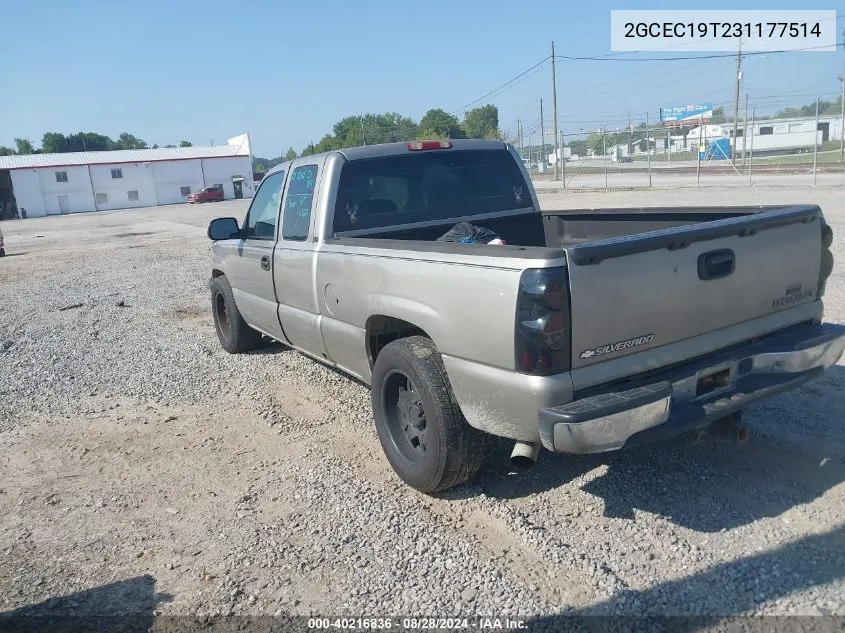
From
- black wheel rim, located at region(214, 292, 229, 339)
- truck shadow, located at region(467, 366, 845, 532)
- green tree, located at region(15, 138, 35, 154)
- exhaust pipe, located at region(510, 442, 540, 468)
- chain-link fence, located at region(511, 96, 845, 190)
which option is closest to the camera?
exhaust pipe, located at region(510, 442, 540, 468)

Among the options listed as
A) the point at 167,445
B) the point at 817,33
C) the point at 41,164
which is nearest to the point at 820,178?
the point at 817,33

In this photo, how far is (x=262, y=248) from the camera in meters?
5.80

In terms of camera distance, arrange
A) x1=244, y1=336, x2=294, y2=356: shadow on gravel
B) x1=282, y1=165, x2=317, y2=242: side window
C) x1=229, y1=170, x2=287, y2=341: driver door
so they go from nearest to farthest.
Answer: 1. x1=282, y1=165, x2=317, y2=242: side window
2. x1=229, y1=170, x2=287, y2=341: driver door
3. x1=244, y1=336, x2=294, y2=356: shadow on gravel

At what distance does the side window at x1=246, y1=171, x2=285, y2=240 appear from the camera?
5.77m

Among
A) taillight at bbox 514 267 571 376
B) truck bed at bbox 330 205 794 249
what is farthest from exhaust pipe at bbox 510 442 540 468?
truck bed at bbox 330 205 794 249

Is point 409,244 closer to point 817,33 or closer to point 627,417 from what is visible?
point 627,417

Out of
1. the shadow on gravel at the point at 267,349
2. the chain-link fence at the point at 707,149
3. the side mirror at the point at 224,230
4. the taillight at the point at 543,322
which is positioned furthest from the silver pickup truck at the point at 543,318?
the chain-link fence at the point at 707,149

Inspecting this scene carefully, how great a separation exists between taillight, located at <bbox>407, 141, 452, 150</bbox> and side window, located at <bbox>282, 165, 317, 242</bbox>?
0.76 metres

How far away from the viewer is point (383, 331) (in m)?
4.33

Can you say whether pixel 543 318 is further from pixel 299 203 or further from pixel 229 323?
pixel 229 323

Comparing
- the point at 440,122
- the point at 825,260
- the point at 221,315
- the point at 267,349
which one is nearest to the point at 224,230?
the point at 221,315

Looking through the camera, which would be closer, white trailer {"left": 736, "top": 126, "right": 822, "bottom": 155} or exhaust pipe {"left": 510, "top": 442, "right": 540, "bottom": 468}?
exhaust pipe {"left": 510, "top": 442, "right": 540, "bottom": 468}

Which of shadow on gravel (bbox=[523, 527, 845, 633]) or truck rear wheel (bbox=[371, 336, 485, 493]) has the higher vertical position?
truck rear wheel (bbox=[371, 336, 485, 493])

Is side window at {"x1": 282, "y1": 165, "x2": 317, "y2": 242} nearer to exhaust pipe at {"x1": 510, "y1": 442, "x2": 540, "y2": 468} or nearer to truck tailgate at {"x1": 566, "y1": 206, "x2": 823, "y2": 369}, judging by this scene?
exhaust pipe at {"x1": 510, "y1": 442, "x2": 540, "y2": 468}
